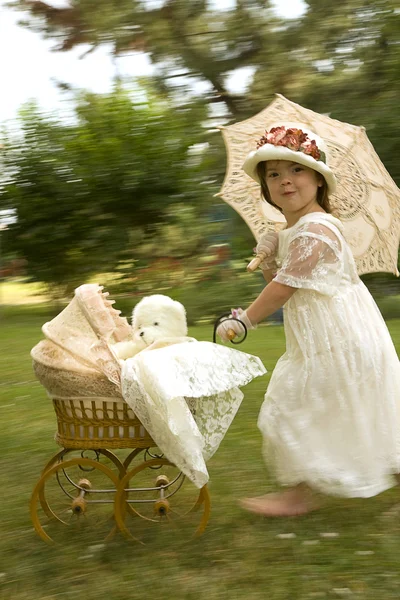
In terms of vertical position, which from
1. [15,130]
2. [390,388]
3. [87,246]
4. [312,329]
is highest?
[312,329]

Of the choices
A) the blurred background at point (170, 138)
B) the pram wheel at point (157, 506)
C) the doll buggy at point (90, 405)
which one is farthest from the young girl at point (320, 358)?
the blurred background at point (170, 138)

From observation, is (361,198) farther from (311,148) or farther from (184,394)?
(184,394)

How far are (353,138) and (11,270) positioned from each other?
6.29 meters

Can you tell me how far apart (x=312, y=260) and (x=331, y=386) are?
45 centimetres

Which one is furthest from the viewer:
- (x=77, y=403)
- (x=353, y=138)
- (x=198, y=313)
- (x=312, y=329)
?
(x=198, y=313)

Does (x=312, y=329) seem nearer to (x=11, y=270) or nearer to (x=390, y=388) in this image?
(x=390, y=388)

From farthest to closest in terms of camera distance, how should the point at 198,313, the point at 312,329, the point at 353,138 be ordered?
the point at 198,313 → the point at 353,138 → the point at 312,329

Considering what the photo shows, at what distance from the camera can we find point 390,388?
302 centimetres

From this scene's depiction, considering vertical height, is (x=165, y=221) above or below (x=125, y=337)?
below

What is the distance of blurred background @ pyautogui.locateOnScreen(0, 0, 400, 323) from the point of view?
28.6ft

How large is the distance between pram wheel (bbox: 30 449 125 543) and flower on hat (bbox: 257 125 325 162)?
48.3 inches

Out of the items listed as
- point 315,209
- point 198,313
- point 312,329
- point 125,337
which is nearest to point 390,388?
point 312,329

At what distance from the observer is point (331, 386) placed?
2951mm

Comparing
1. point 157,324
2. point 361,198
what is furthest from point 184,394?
point 361,198
